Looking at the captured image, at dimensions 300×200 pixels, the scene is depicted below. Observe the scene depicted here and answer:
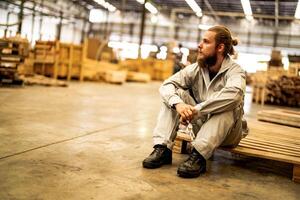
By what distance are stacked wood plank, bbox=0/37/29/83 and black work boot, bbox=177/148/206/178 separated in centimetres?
712

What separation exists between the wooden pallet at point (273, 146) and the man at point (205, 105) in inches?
7.5

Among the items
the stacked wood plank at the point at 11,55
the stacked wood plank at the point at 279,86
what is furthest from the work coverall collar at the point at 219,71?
the stacked wood plank at the point at 279,86

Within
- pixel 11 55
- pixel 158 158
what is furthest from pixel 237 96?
pixel 11 55

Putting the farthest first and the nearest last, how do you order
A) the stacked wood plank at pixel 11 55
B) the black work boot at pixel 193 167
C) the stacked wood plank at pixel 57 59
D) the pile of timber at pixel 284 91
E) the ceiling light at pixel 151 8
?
the ceiling light at pixel 151 8
the stacked wood plank at pixel 57 59
the pile of timber at pixel 284 91
the stacked wood plank at pixel 11 55
the black work boot at pixel 193 167

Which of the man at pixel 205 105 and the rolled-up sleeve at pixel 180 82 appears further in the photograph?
the rolled-up sleeve at pixel 180 82

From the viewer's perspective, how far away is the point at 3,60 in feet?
27.4

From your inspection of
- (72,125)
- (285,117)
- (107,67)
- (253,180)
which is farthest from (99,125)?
(107,67)

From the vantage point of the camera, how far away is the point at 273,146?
320 cm

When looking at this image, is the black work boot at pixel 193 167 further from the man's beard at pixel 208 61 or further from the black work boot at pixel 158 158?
the man's beard at pixel 208 61

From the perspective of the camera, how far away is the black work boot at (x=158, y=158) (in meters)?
2.73

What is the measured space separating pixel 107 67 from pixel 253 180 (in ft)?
→ 45.4

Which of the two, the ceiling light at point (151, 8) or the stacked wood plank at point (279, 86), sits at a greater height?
the ceiling light at point (151, 8)

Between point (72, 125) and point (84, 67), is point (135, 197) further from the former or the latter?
point (84, 67)

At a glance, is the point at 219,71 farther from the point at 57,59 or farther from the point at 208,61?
the point at 57,59
